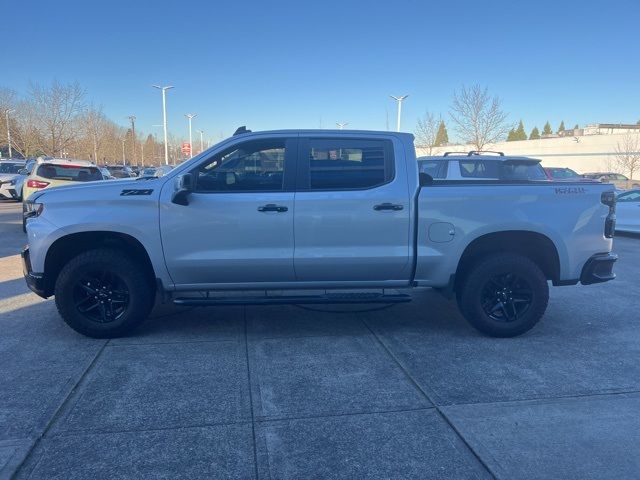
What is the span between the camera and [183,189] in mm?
4609

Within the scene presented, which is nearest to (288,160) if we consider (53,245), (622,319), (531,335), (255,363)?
(255,363)

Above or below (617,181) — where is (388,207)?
below

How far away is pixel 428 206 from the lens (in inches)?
190

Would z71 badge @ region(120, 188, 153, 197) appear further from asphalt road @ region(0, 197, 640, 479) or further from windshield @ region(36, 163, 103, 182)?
windshield @ region(36, 163, 103, 182)

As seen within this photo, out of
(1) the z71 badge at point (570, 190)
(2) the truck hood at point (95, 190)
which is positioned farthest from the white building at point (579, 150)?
(2) the truck hood at point (95, 190)

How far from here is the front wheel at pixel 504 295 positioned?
496 centimetres

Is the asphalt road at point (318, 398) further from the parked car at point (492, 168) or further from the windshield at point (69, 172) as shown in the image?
the windshield at point (69, 172)

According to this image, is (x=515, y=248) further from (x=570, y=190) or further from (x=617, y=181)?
(x=617, y=181)

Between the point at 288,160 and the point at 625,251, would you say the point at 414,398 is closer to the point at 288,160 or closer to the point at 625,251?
the point at 288,160

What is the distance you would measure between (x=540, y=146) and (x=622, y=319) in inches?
2273

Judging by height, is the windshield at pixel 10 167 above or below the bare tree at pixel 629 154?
below

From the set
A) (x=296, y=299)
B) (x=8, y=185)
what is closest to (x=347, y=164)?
(x=296, y=299)

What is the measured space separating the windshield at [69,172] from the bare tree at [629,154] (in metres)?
40.6

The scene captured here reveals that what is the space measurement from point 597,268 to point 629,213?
9.78 m
